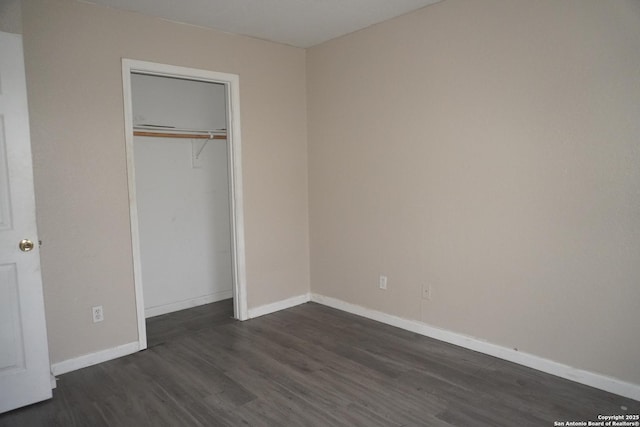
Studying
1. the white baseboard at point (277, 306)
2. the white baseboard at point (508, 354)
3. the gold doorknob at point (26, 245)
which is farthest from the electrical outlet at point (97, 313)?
the white baseboard at point (508, 354)

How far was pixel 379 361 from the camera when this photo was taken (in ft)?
10.0

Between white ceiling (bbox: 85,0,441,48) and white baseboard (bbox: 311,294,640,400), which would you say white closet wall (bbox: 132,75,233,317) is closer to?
white ceiling (bbox: 85,0,441,48)

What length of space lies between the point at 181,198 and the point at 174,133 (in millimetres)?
657

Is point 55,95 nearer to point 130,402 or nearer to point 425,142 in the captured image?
point 130,402

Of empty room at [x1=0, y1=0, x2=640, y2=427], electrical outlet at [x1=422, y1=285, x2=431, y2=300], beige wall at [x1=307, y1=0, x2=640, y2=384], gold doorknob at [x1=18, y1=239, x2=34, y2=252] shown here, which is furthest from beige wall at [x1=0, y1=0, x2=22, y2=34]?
electrical outlet at [x1=422, y1=285, x2=431, y2=300]

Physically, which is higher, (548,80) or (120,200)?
(548,80)

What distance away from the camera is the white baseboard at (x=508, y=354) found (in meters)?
2.52

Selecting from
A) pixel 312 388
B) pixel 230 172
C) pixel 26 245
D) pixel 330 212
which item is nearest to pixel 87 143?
pixel 26 245

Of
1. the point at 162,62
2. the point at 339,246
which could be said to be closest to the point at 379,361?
the point at 339,246

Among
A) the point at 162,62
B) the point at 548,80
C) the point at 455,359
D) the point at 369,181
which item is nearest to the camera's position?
the point at 548,80

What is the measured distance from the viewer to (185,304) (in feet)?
14.5

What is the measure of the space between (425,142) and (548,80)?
957 mm

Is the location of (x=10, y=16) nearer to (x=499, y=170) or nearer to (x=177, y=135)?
(x=177, y=135)

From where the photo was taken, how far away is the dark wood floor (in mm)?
2377
